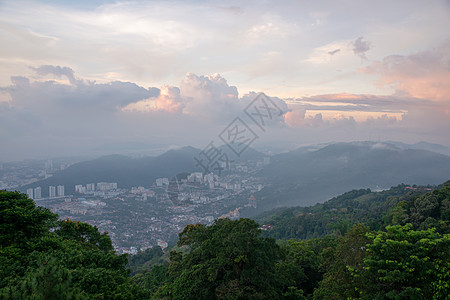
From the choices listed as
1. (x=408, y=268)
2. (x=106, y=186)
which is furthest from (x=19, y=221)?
(x=106, y=186)

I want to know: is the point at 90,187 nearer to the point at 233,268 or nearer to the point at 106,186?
the point at 106,186

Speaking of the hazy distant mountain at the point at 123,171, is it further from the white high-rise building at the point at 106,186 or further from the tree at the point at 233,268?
the tree at the point at 233,268

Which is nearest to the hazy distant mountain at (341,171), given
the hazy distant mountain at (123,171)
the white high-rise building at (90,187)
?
the hazy distant mountain at (123,171)

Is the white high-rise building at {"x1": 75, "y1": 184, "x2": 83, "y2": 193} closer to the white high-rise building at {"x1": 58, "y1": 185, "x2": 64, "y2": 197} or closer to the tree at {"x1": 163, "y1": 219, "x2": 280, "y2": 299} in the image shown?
the white high-rise building at {"x1": 58, "y1": 185, "x2": 64, "y2": 197}

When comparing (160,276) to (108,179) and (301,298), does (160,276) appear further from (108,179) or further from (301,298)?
(108,179)

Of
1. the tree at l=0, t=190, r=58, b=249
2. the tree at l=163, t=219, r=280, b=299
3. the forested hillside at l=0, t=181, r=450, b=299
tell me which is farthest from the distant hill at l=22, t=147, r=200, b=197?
the tree at l=163, t=219, r=280, b=299

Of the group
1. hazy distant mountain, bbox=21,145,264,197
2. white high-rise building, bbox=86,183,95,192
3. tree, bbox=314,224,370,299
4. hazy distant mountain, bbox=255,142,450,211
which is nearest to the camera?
tree, bbox=314,224,370,299

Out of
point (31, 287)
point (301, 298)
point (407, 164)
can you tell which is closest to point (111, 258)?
point (31, 287)
